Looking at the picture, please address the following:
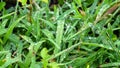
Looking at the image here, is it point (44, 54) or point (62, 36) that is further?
point (62, 36)

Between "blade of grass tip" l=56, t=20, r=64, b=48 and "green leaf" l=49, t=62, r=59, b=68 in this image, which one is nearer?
"green leaf" l=49, t=62, r=59, b=68

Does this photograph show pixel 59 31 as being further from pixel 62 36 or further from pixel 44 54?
pixel 44 54

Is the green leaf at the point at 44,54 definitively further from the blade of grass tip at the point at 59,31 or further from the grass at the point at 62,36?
the blade of grass tip at the point at 59,31

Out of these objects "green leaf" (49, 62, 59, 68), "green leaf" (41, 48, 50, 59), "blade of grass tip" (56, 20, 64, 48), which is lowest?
"green leaf" (49, 62, 59, 68)

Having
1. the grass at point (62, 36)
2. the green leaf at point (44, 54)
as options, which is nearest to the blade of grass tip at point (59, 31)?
the grass at point (62, 36)

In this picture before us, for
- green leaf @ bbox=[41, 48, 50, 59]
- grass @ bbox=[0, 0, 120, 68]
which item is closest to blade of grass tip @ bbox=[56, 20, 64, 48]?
grass @ bbox=[0, 0, 120, 68]

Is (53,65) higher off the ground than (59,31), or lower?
lower

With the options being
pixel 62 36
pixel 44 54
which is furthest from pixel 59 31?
pixel 44 54

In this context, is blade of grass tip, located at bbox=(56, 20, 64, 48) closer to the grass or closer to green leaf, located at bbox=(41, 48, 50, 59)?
the grass

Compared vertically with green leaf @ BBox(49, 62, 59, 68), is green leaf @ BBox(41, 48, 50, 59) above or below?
above
